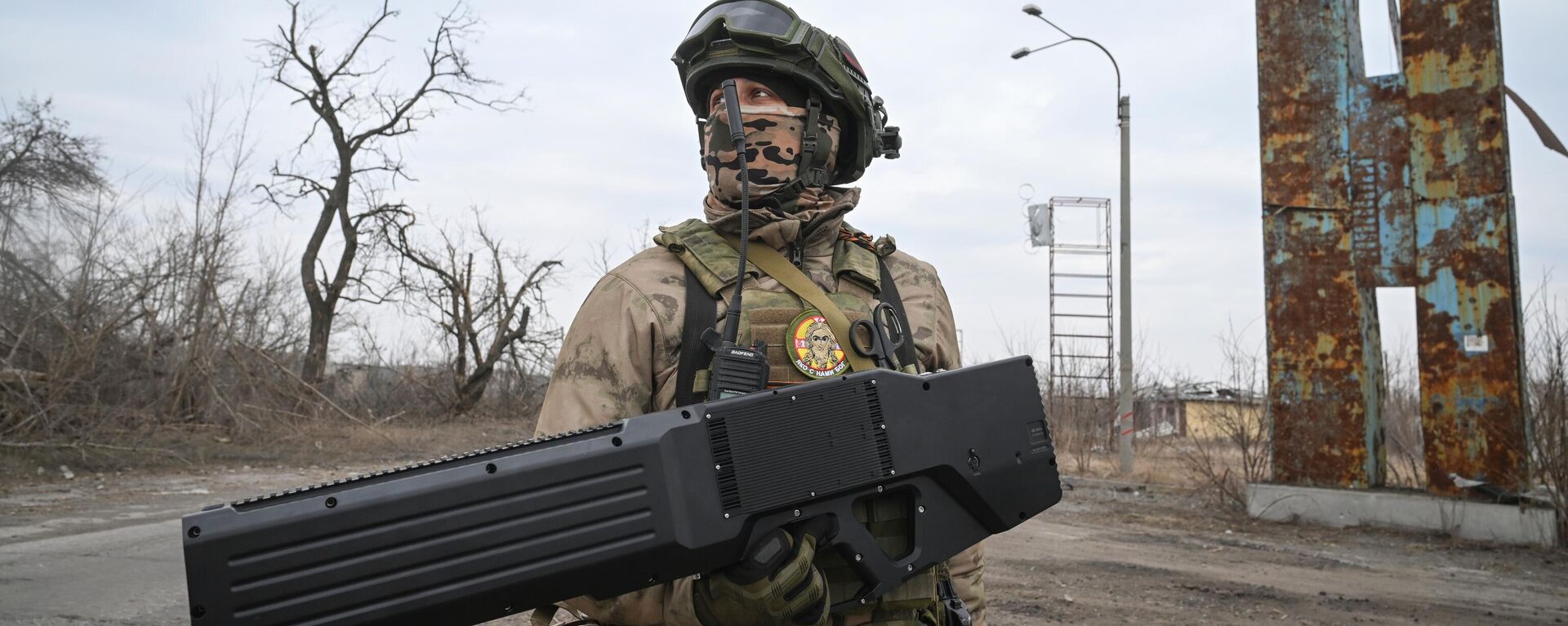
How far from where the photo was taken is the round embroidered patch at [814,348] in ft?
6.77

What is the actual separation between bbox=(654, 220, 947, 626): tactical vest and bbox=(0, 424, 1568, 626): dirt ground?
3028 millimetres

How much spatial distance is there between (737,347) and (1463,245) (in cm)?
705

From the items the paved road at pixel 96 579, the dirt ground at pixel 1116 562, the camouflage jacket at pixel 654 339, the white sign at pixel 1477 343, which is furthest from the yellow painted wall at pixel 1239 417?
the paved road at pixel 96 579

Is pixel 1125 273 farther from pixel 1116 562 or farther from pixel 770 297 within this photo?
pixel 770 297

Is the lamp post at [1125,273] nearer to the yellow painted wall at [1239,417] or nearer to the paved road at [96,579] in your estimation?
the yellow painted wall at [1239,417]

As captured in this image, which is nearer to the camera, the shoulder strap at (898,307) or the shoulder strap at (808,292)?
the shoulder strap at (808,292)

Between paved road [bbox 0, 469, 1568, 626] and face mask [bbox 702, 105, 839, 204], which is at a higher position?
face mask [bbox 702, 105, 839, 204]

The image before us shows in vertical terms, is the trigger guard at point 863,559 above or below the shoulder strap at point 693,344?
below

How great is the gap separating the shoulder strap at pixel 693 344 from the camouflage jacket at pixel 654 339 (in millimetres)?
15

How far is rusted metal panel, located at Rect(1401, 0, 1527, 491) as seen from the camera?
689 centimetres

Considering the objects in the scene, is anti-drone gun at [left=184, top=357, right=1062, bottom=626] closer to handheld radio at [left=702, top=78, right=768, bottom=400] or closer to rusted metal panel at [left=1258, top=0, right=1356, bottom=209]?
handheld radio at [left=702, top=78, right=768, bottom=400]

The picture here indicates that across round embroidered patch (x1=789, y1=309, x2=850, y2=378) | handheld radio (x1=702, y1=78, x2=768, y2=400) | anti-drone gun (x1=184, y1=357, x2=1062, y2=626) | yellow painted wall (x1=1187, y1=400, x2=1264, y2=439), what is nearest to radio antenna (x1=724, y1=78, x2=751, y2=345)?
handheld radio (x1=702, y1=78, x2=768, y2=400)

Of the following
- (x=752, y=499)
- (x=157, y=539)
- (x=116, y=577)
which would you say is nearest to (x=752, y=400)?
(x=752, y=499)

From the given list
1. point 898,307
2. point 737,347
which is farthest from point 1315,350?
point 737,347
